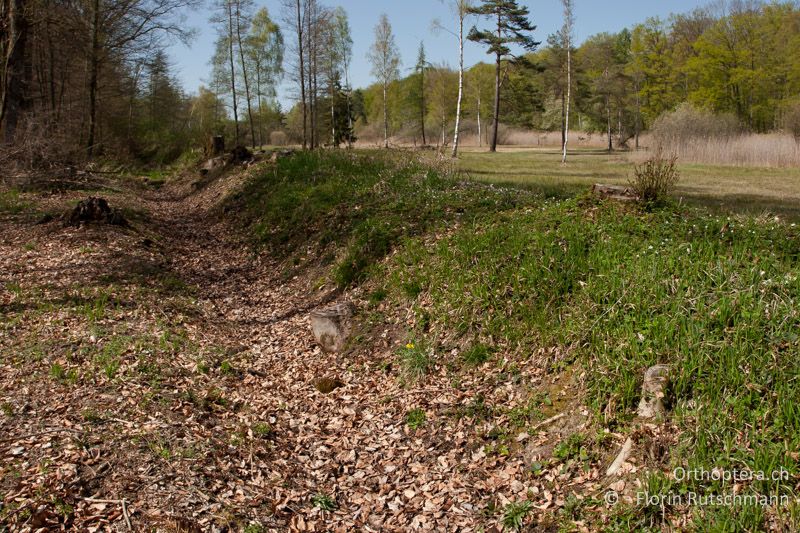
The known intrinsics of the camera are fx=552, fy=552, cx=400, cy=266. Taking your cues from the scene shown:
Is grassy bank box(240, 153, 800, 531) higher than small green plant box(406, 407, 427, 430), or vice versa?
grassy bank box(240, 153, 800, 531)

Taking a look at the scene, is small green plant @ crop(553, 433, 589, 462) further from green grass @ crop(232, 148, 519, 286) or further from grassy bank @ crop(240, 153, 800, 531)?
green grass @ crop(232, 148, 519, 286)

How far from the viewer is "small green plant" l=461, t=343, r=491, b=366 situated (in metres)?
5.01

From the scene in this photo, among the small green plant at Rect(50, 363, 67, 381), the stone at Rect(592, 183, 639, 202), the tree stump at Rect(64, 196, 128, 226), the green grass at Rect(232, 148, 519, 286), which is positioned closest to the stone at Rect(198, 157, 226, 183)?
the green grass at Rect(232, 148, 519, 286)

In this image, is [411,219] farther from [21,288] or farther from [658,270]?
[21,288]

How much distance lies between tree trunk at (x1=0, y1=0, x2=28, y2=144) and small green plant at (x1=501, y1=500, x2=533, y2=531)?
12.3 m

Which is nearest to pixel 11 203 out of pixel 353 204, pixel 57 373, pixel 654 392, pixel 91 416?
pixel 353 204

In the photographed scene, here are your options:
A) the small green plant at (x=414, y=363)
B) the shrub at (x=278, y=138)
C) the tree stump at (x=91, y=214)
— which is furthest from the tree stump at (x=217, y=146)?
the shrub at (x=278, y=138)

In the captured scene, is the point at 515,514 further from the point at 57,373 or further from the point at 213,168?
the point at 213,168

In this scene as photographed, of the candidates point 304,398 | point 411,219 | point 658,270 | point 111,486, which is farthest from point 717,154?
point 111,486

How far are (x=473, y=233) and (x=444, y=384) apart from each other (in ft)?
7.75

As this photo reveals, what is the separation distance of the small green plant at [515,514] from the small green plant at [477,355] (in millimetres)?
1675

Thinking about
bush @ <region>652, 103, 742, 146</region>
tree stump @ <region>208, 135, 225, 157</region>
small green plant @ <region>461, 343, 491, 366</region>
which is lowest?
small green plant @ <region>461, 343, 491, 366</region>

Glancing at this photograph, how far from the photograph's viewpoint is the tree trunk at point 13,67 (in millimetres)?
11578

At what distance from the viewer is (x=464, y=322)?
540cm
